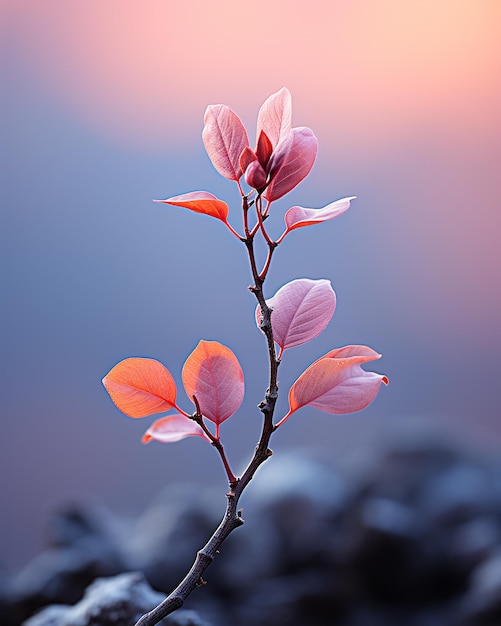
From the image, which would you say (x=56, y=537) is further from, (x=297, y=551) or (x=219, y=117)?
(x=219, y=117)

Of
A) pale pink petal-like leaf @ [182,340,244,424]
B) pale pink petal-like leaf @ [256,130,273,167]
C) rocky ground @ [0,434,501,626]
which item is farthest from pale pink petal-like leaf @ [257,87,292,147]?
rocky ground @ [0,434,501,626]

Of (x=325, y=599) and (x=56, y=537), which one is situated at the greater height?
(x=56, y=537)

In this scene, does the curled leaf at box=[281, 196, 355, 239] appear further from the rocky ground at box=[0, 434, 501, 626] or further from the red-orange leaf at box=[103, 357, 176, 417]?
the rocky ground at box=[0, 434, 501, 626]

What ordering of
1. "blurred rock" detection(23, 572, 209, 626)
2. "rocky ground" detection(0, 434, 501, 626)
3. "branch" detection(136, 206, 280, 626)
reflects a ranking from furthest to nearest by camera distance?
"rocky ground" detection(0, 434, 501, 626)
"blurred rock" detection(23, 572, 209, 626)
"branch" detection(136, 206, 280, 626)

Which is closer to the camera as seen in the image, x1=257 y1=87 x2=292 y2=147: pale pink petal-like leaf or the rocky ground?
x1=257 y1=87 x2=292 y2=147: pale pink petal-like leaf

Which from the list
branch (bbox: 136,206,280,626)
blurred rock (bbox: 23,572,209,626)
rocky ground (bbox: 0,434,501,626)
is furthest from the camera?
rocky ground (bbox: 0,434,501,626)

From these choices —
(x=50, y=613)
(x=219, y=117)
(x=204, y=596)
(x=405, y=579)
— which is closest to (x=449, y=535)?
(x=405, y=579)
